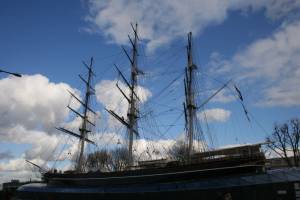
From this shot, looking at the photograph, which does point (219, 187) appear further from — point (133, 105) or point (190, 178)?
point (133, 105)

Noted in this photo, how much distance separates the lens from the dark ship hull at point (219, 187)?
23406 millimetres

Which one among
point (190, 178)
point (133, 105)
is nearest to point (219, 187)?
point (190, 178)

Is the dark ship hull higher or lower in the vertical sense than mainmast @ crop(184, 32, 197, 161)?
lower

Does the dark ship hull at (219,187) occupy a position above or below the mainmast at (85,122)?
below

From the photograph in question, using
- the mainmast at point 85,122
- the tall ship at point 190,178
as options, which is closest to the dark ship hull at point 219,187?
the tall ship at point 190,178

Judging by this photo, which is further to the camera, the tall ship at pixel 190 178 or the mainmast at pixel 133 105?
the mainmast at pixel 133 105

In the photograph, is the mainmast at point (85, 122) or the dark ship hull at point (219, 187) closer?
the dark ship hull at point (219, 187)

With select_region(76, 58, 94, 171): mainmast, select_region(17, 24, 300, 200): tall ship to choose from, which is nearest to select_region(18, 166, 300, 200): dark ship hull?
select_region(17, 24, 300, 200): tall ship

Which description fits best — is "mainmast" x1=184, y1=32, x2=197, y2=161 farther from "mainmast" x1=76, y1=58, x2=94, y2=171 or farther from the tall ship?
"mainmast" x1=76, y1=58, x2=94, y2=171

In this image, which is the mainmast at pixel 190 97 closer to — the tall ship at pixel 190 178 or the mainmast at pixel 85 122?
the tall ship at pixel 190 178

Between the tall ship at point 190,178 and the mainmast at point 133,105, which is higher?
the mainmast at point 133,105

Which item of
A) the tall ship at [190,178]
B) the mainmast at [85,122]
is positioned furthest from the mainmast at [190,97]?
the mainmast at [85,122]

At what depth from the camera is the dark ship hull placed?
23.4 m

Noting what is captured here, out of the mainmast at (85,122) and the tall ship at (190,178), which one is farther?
the mainmast at (85,122)
